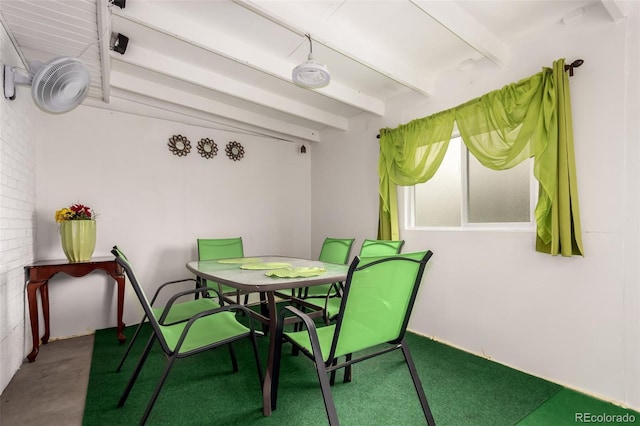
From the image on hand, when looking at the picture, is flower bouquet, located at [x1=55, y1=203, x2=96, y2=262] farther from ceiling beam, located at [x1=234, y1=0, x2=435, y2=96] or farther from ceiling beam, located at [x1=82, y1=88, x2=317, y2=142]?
ceiling beam, located at [x1=234, y1=0, x2=435, y2=96]

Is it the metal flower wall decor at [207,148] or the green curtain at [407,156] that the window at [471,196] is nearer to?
the green curtain at [407,156]

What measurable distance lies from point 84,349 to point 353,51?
10.9 ft

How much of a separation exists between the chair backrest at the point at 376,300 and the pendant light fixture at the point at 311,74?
1.31 m

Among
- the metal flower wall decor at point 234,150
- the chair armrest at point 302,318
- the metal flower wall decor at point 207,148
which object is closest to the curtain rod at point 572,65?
the chair armrest at point 302,318

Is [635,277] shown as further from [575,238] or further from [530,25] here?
[530,25]

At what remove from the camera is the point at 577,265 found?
2062 millimetres

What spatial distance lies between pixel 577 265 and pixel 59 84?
135 inches

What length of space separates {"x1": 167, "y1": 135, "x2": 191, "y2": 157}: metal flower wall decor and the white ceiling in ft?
1.39

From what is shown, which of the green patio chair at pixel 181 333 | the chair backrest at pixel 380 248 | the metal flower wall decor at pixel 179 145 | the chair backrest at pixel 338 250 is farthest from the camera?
the metal flower wall decor at pixel 179 145

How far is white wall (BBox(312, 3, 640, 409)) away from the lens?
1871 mm

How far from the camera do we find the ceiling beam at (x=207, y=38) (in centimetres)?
198

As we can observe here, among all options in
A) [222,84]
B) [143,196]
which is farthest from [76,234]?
[222,84]

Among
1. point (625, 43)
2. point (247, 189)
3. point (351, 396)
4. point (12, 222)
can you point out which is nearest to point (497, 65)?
point (625, 43)

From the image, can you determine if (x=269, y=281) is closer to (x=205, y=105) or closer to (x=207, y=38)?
(x=207, y=38)
